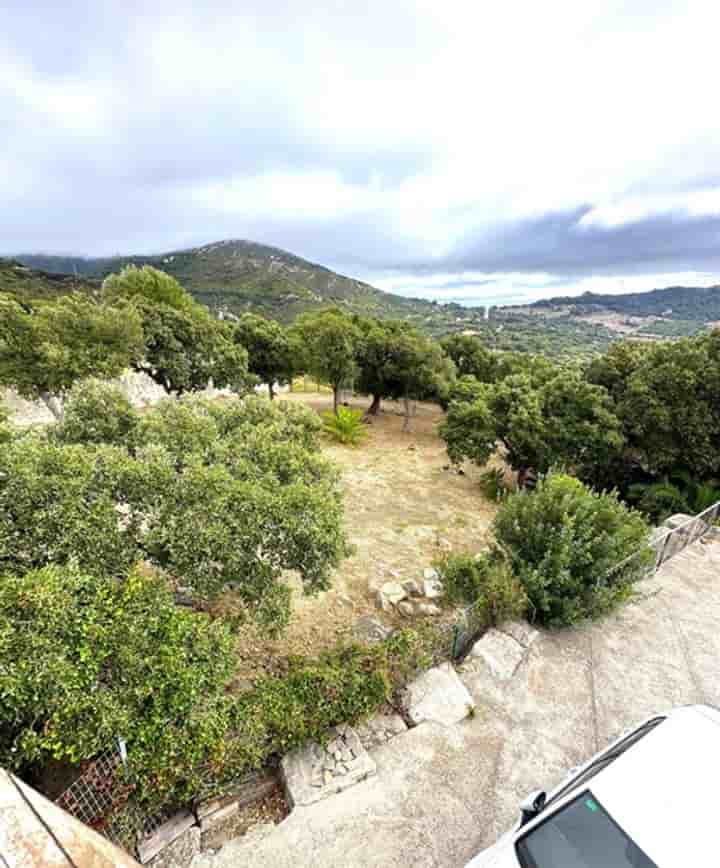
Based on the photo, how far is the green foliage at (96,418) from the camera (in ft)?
18.4

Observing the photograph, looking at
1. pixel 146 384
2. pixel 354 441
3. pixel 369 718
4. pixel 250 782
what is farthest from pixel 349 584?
pixel 146 384

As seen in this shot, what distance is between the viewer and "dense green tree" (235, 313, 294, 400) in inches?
824

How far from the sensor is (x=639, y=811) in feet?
8.09

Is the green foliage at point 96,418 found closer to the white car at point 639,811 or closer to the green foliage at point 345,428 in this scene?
the white car at point 639,811

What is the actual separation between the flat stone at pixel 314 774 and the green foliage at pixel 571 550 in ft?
11.0

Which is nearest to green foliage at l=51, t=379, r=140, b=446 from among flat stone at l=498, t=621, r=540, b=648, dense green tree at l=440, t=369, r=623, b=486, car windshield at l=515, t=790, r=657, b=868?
car windshield at l=515, t=790, r=657, b=868

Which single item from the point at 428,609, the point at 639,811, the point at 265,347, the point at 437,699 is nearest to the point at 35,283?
the point at 265,347

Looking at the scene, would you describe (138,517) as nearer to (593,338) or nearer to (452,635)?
(452,635)

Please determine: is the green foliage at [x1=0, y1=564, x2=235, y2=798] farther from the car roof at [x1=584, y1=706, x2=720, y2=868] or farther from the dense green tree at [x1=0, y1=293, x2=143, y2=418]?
the dense green tree at [x1=0, y1=293, x2=143, y2=418]

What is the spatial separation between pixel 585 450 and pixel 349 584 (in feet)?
29.6

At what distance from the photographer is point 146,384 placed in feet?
65.5

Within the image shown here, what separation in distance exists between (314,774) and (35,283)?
97.1 m

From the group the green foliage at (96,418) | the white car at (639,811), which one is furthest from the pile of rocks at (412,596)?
the green foliage at (96,418)

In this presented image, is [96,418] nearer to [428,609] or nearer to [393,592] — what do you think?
[393,592]
